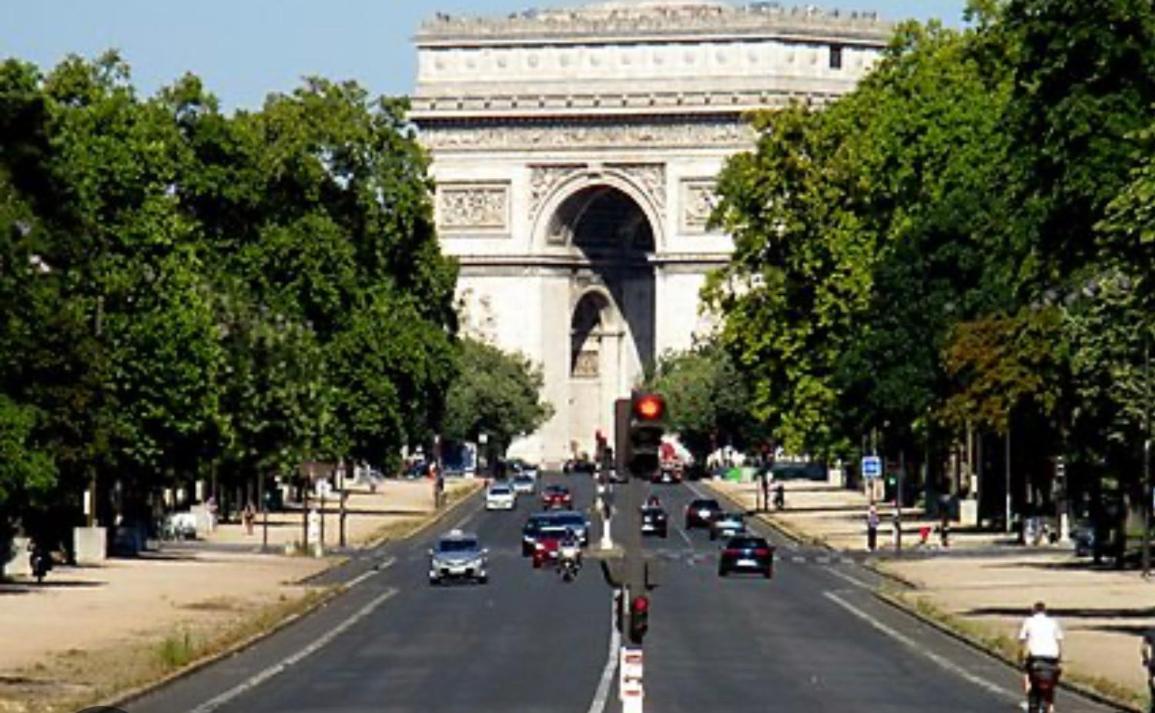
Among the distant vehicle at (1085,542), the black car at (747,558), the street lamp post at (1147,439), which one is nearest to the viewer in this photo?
the street lamp post at (1147,439)

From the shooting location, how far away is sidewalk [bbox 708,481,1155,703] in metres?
69.4

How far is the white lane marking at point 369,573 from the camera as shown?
10313cm

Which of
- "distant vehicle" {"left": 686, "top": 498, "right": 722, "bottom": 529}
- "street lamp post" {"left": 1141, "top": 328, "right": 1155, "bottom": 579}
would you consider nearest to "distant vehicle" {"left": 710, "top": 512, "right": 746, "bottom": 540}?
"distant vehicle" {"left": 686, "top": 498, "right": 722, "bottom": 529}

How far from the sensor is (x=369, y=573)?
110250mm

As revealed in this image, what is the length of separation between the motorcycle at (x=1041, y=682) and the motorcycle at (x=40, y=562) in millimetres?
44996

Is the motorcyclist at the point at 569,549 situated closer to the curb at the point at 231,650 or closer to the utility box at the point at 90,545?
the curb at the point at 231,650

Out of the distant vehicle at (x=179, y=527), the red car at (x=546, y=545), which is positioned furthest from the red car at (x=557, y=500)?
the red car at (x=546, y=545)

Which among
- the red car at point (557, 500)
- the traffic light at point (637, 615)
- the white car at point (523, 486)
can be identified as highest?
the white car at point (523, 486)

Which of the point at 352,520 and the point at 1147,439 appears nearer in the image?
the point at 1147,439

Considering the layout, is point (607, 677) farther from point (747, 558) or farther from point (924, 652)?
point (747, 558)

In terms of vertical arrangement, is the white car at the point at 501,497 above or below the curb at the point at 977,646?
above

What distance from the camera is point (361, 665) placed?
2689 inches

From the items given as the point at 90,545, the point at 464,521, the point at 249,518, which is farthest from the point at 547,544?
the point at 464,521

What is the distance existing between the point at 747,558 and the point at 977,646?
34960 millimetres
